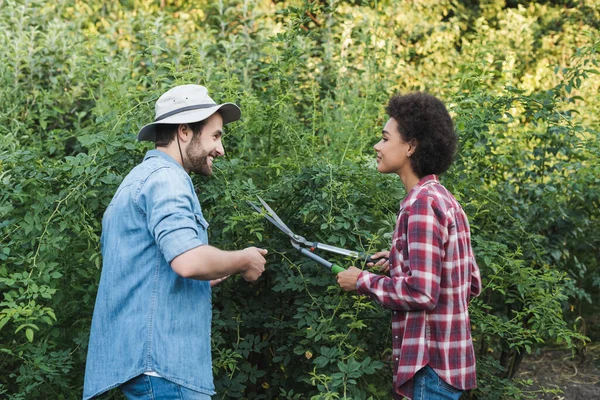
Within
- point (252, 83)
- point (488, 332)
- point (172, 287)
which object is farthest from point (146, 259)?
point (252, 83)

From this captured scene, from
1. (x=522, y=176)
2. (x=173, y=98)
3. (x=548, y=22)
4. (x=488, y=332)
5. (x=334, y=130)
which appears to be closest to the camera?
(x=173, y=98)

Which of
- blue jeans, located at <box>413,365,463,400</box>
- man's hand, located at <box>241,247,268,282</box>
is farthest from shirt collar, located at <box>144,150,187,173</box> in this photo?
blue jeans, located at <box>413,365,463,400</box>

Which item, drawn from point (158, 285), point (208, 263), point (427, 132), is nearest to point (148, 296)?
point (158, 285)

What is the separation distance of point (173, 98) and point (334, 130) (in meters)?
1.76

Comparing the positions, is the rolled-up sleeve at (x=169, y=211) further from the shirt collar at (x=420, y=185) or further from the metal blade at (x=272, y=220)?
the shirt collar at (x=420, y=185)

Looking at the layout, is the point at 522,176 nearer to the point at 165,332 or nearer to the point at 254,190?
the point at 254,190

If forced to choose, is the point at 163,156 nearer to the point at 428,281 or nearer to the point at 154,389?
the point at 154,389

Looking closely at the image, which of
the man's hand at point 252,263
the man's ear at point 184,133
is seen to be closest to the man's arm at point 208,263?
the man's hand at point 252,263

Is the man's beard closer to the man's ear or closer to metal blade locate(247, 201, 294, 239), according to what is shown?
the man's ear

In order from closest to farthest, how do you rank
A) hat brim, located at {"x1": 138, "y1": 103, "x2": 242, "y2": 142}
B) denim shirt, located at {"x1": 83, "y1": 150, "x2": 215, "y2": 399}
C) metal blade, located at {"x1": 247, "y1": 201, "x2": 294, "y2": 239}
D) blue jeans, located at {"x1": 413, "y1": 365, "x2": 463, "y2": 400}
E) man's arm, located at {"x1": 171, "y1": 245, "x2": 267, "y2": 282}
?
man's arm, located at {"x1": 171, "y1": 245, "x2": 267, "y2": 282} < denim shirt, located at {"x1": 83, "y1": 150, "x2": 215, "y2": 399} < blue jeans, located at {"x1": 413, "y1": 365, "x2": 463, "y2": 400} < hat brim, located at {"x1": 138, "y1": 103, "x2": 242, "y2": 142} < metal blade, located at {"x1": 247, "y1": 201, "x2": 294, "y2": 239}

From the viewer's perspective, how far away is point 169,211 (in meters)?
2.55

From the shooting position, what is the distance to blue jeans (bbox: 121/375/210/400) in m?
2.62

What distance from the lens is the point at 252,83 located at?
543 centimetres

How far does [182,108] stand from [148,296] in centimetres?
67
